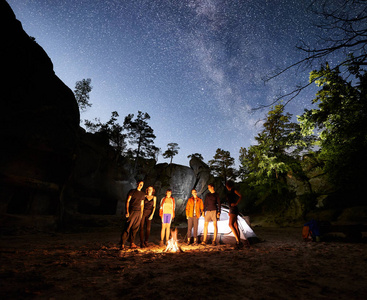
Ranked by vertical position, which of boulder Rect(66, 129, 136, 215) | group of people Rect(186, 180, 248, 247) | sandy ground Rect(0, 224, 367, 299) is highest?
boulder Rect(66, 129, 136, 215)

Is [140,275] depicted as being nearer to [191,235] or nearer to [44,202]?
[191,235]

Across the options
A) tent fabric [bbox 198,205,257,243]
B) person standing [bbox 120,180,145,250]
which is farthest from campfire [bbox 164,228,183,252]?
Result: tent fabric [bbox 198,205,257,243]

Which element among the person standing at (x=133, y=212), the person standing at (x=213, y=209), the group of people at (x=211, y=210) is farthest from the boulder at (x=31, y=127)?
the person standing at (x=213, y=209)

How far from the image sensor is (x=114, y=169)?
24844 millimetres

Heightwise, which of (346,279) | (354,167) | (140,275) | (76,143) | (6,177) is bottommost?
(140,275)

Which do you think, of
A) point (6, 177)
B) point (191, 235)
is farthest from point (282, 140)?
point (6, 177)

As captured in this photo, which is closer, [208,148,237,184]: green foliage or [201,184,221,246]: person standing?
[201,184,221,246]: person standing

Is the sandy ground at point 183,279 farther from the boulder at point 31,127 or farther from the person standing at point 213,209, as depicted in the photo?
the boulder at point 31,127

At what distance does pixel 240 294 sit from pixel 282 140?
17.7 metres

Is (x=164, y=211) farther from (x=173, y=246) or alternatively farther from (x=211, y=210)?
(x=211, y=210)

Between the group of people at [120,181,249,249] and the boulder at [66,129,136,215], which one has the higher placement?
the boulder at [66,129,136,215]

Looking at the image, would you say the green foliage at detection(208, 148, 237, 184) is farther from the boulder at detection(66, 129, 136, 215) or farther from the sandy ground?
the sandy ground

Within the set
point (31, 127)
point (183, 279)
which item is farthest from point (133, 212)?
point (31, 127)

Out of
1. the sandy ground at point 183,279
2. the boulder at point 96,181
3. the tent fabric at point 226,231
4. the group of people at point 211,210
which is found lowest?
the sandy ground at point 183,279
